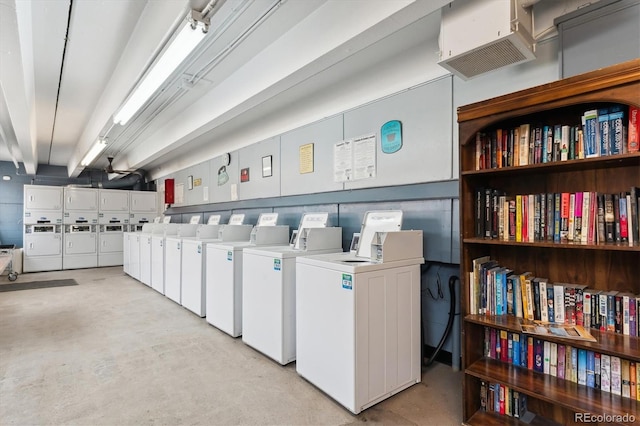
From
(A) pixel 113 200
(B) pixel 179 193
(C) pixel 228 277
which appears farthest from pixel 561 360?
(A) pixel 113 200

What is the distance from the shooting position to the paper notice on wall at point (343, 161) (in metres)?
3.20

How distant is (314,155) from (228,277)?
1.58 metres

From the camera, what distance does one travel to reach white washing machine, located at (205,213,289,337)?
3.14 m

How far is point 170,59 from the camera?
2.46 metres

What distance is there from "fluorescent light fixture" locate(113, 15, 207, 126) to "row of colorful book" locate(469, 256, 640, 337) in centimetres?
231

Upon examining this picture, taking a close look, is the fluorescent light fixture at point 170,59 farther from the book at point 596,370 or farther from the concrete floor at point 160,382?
the book at point 596,370

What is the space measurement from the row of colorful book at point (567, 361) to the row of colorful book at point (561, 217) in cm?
54

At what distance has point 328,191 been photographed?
3459mm

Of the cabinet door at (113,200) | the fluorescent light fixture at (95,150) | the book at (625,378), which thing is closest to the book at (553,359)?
the book at (625,378)

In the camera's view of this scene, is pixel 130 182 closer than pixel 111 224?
No

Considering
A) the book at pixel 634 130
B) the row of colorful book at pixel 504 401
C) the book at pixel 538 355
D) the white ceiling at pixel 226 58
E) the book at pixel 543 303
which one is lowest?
the row of colorful book at pixel 504 401

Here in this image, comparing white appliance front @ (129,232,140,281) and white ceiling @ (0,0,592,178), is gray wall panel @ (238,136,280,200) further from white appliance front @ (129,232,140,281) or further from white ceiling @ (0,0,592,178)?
white appliance front @ (129,232,140,281)

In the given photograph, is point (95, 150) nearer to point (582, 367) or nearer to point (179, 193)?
point (179, 193)

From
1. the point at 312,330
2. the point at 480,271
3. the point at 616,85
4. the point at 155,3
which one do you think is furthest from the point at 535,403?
the point at 155,3
